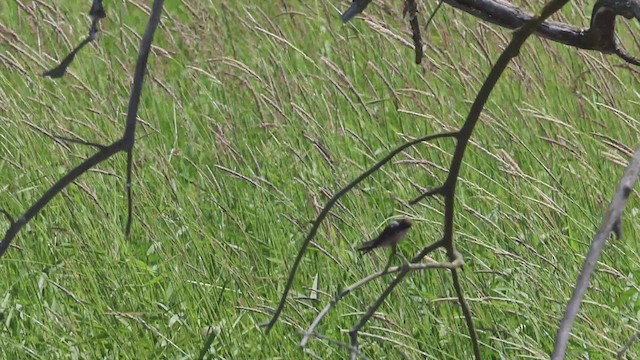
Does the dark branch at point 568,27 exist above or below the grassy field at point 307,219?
above

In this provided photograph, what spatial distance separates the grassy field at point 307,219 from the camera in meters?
2.80

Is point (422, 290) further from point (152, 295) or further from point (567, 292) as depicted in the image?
point (152, 295)

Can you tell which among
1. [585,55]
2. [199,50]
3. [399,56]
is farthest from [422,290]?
[199,50]

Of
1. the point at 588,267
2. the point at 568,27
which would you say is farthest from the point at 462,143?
the point at 588,267

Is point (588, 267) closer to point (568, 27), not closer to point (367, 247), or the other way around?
point (568, 27)

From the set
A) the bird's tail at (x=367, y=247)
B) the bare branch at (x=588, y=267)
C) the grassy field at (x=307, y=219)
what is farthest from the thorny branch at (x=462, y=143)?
the grassy field at (x=307, y=219)

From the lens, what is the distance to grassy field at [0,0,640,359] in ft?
9.20

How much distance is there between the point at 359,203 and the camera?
3289mm

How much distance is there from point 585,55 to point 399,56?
97 centimetres

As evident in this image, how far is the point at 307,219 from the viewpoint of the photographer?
10.6 ft

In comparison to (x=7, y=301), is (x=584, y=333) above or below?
above

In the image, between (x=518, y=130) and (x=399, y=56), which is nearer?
(x=518, y=130)

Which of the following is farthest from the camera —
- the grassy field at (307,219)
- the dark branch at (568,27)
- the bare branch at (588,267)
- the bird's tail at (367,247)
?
the grassy field at (307,219)

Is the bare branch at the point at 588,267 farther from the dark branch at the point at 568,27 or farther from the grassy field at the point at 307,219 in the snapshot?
the grassy field at the point at 307,219
